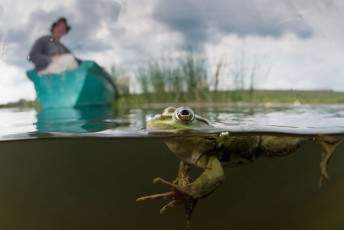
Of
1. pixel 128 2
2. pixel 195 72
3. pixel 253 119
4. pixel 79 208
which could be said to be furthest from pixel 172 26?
pixel 79 208

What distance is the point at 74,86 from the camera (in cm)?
578

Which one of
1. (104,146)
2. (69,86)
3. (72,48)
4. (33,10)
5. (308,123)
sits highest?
(33,10)

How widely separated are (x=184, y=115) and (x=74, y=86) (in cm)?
272

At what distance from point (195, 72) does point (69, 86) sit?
178 cm

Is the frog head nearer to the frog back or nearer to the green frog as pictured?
the green frog

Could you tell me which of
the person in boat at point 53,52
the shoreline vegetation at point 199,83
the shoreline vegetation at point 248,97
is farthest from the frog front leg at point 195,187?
the shoreline vegetation at point 248,97

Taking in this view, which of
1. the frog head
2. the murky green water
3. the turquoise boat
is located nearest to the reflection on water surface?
the murky green water

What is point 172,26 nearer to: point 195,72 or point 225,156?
point 195,72

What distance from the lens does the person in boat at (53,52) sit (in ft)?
16.6

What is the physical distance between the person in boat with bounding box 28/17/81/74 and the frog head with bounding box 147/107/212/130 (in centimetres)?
200

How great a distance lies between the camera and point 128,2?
4.96 metres

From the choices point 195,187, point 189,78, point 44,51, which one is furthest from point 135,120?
point 195,187

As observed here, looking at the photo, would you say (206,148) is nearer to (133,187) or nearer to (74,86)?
(133,187)

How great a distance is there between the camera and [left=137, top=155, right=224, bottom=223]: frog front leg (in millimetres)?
2807
